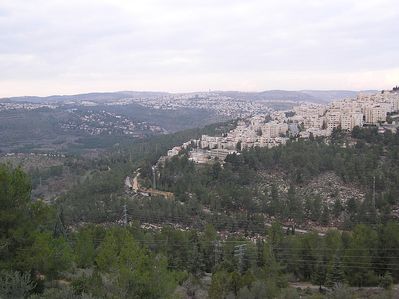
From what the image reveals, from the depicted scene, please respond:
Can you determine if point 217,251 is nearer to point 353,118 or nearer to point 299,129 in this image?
point 353,118

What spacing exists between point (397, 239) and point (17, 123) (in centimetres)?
8819

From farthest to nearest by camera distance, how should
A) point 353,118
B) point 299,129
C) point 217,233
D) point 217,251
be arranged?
point 299,129
point 353,118
point 217,233
point 217,251

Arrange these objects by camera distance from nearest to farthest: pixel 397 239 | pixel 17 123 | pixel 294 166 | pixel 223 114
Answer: pixel 397 239 → pixel 294 166 → pixel 17 123 → pixel 223 114

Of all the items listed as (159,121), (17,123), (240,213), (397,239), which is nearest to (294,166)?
(240,213)

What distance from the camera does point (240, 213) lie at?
30891mm

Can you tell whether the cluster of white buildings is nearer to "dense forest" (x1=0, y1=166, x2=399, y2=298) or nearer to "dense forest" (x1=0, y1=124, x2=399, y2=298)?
"dense forest" (x1=0, y1=124, x2=399, y2=298)

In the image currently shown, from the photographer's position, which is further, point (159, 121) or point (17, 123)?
point (159, 121)

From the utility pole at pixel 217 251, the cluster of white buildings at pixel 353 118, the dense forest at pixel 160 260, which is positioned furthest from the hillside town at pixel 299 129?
the dense forest at pixel 160 260

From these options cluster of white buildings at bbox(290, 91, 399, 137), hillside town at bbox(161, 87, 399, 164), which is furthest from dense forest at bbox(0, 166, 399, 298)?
cluster of white buildings at bbox(290, 91, 399, 137)

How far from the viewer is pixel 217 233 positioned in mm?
25328

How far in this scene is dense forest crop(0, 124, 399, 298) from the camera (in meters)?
9.71

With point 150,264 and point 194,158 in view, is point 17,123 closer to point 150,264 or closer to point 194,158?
point 194,158

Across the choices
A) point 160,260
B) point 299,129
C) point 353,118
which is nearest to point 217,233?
point 160,260

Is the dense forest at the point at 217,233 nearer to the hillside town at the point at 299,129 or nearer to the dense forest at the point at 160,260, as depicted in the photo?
the dense forest at the point at 160,260
